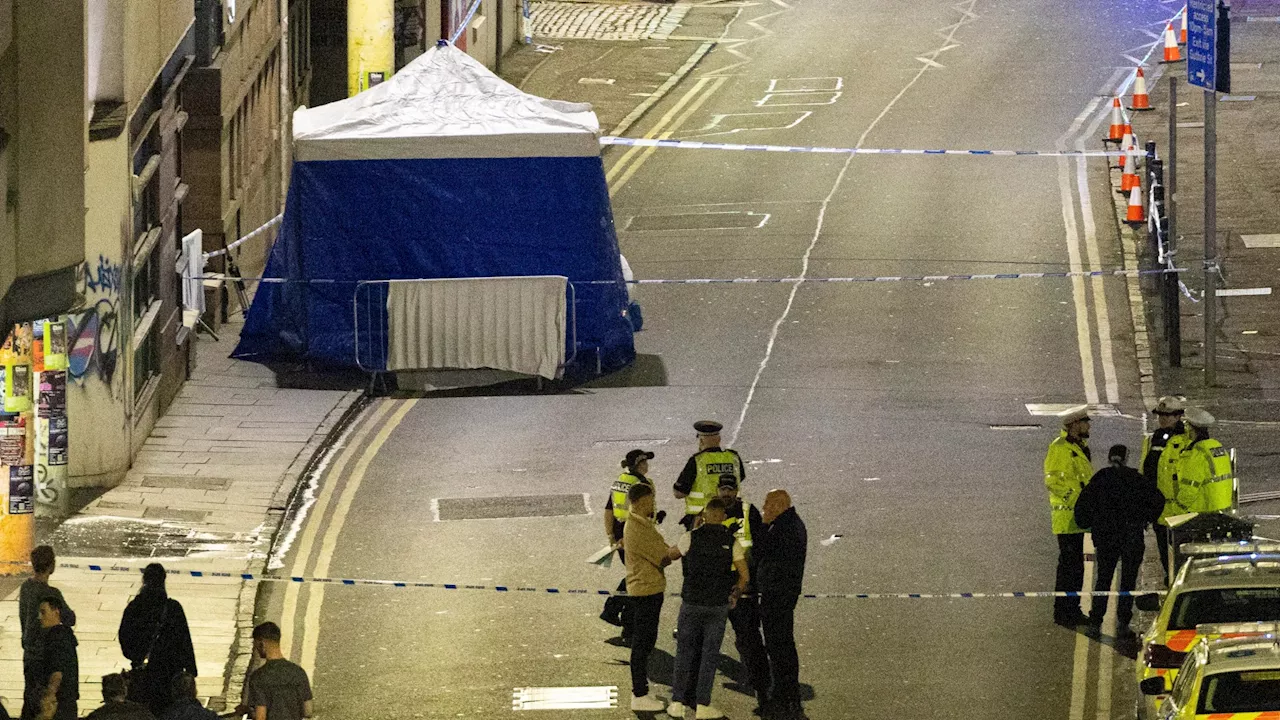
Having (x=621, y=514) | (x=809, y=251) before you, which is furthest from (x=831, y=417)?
(x=809, y=251)

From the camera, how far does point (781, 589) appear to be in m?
15.0

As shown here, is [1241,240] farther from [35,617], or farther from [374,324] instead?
[35,617]

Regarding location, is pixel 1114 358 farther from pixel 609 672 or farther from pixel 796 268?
pixel 609 672

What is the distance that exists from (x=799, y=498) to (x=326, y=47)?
668 inches

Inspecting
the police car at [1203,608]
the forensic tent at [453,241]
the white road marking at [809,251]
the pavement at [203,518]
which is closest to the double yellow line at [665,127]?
the white road marking at [809,251]

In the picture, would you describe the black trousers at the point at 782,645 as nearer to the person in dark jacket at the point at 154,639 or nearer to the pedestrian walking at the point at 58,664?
the person in dark jacket at the point at 154,639

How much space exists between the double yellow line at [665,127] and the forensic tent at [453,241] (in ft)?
29.0

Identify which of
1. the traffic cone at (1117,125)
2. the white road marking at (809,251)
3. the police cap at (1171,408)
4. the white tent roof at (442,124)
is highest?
the white tent roof at (442,124)

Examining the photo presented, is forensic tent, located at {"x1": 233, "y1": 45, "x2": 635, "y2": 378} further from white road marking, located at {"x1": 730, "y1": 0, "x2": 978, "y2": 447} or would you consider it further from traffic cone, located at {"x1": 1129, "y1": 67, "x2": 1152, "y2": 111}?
traffic cone, located at {"x1": 1129, "y1": 67, "x2": 1152, "y2": 111}

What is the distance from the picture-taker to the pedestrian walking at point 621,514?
16250 millimetres

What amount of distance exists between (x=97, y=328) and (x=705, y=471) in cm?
712

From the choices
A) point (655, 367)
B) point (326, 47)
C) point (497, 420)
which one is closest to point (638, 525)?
point (497, 420)

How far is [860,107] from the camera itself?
3928cm

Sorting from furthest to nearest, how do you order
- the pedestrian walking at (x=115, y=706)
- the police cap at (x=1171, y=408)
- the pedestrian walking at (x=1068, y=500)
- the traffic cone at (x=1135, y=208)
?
the traffic cone at (x=1135, y=208) < the police cap at (x=1171, y=408) < the pedestrian walking at (x=1068, y=500) < the pedestrian walking at (x=115, y=706)
